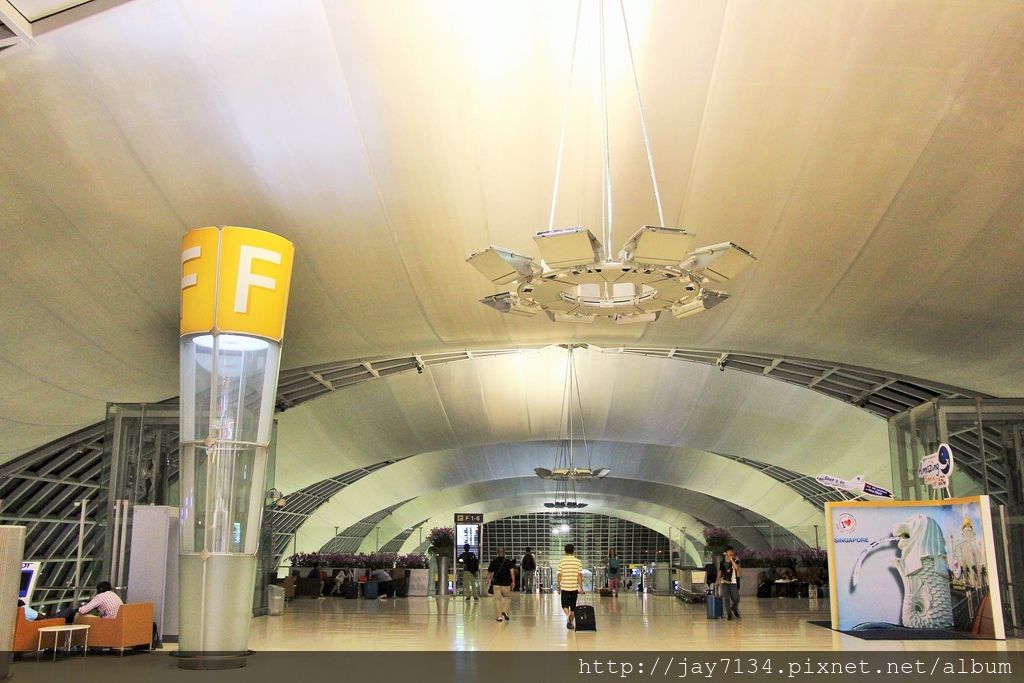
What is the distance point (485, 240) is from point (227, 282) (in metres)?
6.24

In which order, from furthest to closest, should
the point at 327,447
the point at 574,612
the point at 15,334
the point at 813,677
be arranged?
the point at 327,447 → the point at 15,334 → the point at 574,612 → the point at 813,677

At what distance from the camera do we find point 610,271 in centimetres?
936

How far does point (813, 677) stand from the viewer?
303 inches

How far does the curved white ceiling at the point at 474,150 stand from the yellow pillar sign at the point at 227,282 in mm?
2300

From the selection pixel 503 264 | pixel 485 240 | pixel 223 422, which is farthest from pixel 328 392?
pixel 503 264

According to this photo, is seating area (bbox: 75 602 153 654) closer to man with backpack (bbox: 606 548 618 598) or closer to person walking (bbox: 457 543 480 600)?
person walking (bbox: 457 543 480 600)

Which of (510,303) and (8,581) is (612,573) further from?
(8,581)

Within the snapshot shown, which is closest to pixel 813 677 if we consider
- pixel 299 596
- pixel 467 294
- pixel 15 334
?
pixel 467 294

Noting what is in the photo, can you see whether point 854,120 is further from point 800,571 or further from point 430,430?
point 430,430

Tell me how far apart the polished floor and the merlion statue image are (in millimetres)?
1054

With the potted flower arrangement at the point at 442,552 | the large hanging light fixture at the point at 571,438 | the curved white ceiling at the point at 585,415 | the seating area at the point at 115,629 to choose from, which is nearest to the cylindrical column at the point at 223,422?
the seating area at the point at 115,629

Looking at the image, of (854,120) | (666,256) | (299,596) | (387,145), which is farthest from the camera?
(299,596)

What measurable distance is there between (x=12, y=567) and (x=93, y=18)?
5964 mm

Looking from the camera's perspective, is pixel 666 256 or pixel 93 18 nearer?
pixel 666 256
